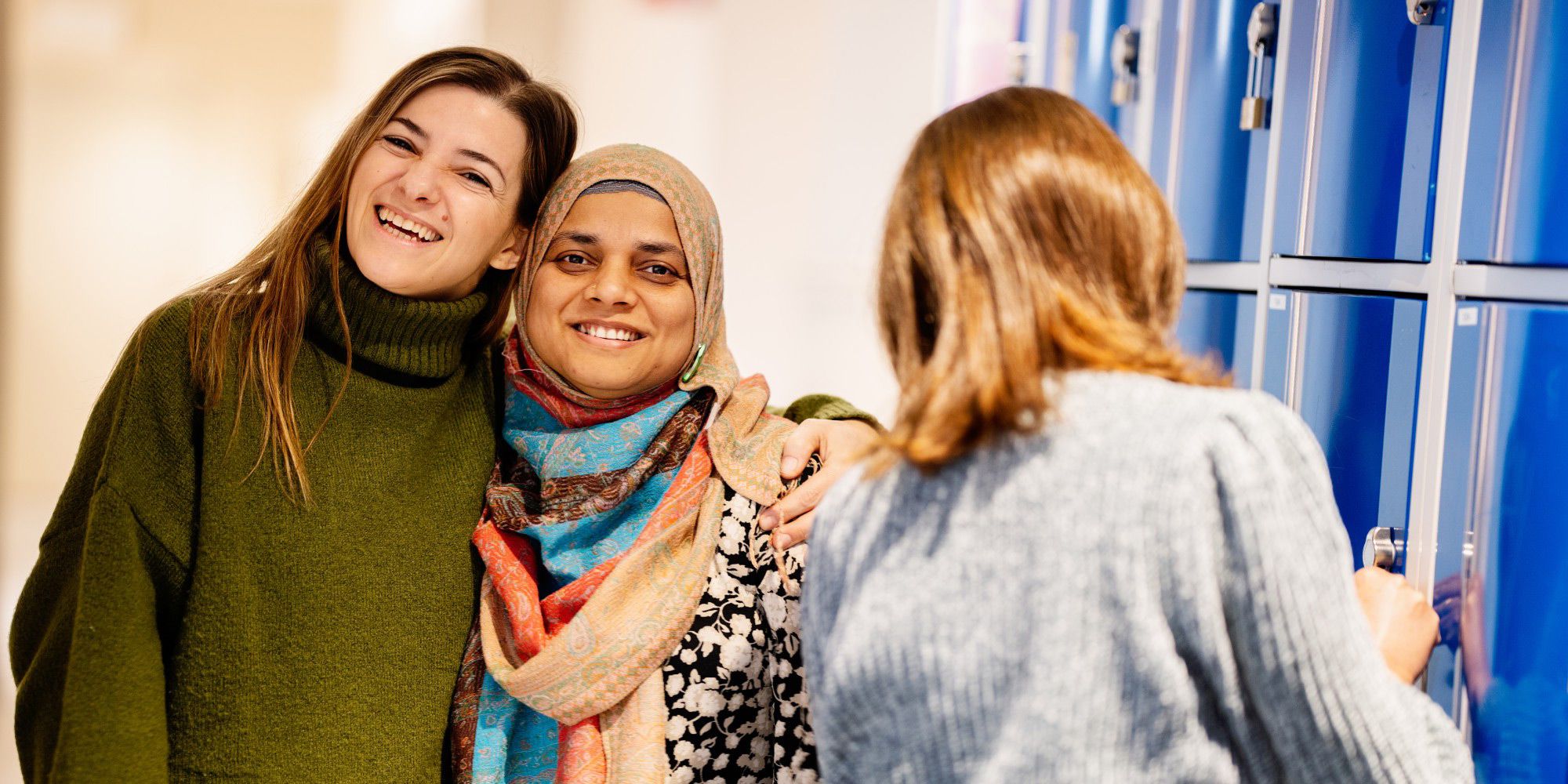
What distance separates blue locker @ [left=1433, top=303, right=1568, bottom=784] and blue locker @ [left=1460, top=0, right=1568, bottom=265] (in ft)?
0.22

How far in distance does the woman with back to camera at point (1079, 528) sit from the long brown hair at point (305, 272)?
84cm

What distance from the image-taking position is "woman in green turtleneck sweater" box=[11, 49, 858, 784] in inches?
58.5

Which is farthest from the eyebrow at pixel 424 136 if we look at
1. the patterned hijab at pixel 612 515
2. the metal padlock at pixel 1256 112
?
the metal padlock at pixel 1256 112

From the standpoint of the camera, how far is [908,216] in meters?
1.13

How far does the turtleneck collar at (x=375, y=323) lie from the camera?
1.66 metres

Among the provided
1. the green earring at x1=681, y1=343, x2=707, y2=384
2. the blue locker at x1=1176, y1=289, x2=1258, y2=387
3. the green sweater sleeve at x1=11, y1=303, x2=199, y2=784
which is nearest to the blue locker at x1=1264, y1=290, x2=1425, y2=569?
the blue locker at x1=1176, y1=289, x2=1258, y2=387

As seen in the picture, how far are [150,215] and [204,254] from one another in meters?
0.19

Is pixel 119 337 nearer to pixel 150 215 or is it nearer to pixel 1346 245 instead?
pixel 150 215

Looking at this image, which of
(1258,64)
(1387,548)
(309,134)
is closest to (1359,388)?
(1387,548)

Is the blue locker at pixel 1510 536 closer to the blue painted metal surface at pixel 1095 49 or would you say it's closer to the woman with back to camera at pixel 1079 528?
the woman with back to camera at pixel 1079 528

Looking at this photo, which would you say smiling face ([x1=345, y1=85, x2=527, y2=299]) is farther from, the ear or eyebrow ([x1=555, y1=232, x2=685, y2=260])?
eyebrow ([x1=555, y1=232, x2=685, y2=260])

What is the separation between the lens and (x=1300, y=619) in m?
0.99

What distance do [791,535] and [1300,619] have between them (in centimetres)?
77

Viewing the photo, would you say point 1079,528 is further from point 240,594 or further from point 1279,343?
point 240,594
